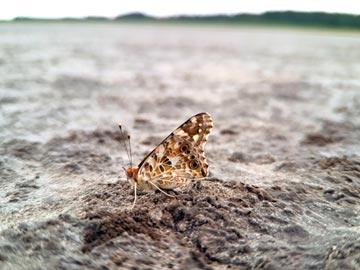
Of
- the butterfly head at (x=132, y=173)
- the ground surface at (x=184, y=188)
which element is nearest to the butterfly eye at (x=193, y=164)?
the ground surface at (x=184, y=188)

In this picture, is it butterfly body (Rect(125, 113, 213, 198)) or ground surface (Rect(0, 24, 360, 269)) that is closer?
ground surface (Rect(0, 24, 360, 269))

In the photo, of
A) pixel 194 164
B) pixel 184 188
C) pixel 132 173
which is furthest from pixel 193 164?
pixel 132 173

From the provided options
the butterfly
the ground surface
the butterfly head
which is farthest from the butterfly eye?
the butterfly head

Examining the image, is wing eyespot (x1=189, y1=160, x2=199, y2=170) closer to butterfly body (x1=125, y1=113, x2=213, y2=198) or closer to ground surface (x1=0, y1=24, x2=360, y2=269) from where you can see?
butterfly body (x1=125, y1=113, x2=213, y2=198)

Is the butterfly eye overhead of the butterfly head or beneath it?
overhead

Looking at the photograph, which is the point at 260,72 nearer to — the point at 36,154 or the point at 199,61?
the point at 199,61
